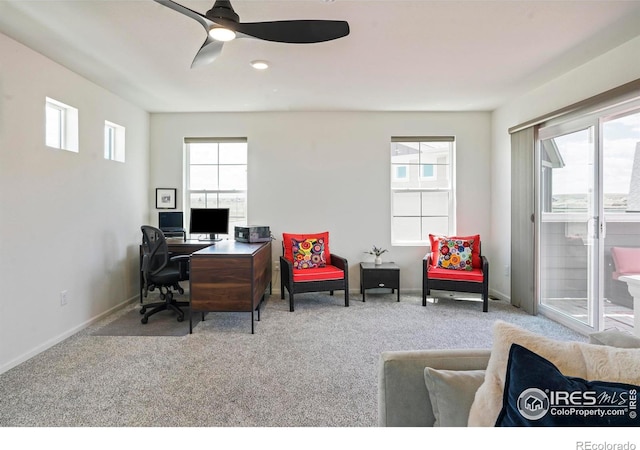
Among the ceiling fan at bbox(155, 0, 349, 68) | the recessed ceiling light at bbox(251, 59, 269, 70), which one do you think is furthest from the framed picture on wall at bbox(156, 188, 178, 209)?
the ceiling fan at bbox(155, 0, 349, 68)

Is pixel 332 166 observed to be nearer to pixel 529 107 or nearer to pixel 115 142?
pixel 529 107

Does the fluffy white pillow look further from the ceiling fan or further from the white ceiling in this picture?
the white ceiling

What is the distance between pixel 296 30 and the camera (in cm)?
193

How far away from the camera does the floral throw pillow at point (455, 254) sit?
165 inches

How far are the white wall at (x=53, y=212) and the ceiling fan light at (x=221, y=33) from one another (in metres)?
1.88

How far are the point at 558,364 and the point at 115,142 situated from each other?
4715mm

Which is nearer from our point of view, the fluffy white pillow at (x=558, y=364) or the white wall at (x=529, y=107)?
the fluffy white pillow at (x=558, y=364)

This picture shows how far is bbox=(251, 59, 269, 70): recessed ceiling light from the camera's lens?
9.95 feet

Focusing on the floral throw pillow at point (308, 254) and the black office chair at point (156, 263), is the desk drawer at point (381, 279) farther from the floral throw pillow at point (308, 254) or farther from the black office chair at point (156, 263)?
the black office chair at point (156, 263)

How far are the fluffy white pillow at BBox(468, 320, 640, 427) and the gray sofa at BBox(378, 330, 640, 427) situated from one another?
189 millimetres

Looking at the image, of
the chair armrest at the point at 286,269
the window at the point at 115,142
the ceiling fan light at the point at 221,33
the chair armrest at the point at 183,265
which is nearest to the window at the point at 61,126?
the window at the point at 115,142

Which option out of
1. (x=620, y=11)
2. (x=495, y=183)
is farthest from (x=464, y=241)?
(x=620, y=11)

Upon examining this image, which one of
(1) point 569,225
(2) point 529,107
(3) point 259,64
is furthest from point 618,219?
(3) point 259,64

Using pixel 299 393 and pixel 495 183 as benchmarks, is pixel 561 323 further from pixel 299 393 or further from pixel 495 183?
pixel 299 393
